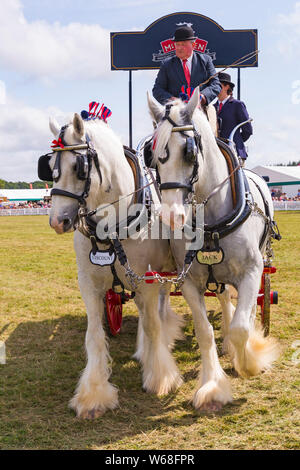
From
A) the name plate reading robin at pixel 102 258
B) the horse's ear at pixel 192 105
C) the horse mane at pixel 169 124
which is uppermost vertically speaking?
the horse's ear at pixel 192 105

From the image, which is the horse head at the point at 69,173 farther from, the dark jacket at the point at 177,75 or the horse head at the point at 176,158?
the dark jacket at the point at 177,75

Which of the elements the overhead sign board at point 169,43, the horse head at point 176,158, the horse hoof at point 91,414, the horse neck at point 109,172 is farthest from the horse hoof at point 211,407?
the overhead sign board at point 169,43

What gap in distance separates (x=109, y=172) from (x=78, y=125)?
40 centimetres

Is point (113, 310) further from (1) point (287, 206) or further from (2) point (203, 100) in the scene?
(1) point (287, 206)

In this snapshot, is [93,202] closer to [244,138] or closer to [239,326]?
[239,326]

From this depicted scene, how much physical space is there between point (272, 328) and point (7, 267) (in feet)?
22.9

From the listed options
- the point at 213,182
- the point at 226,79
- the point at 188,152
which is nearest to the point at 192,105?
the point at 188,152

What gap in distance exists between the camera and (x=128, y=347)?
5.09 meters

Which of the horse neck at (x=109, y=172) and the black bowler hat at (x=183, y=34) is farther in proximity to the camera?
the black bowler hat at (x=183, y=34)

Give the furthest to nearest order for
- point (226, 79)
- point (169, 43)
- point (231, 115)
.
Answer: point (169, 43) → point (226, 79) → point (231, 115)

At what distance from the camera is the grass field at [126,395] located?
303cm

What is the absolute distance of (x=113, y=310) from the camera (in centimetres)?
504

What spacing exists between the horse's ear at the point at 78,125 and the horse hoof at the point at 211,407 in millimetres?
2145

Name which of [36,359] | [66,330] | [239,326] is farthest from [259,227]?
[66,330]
